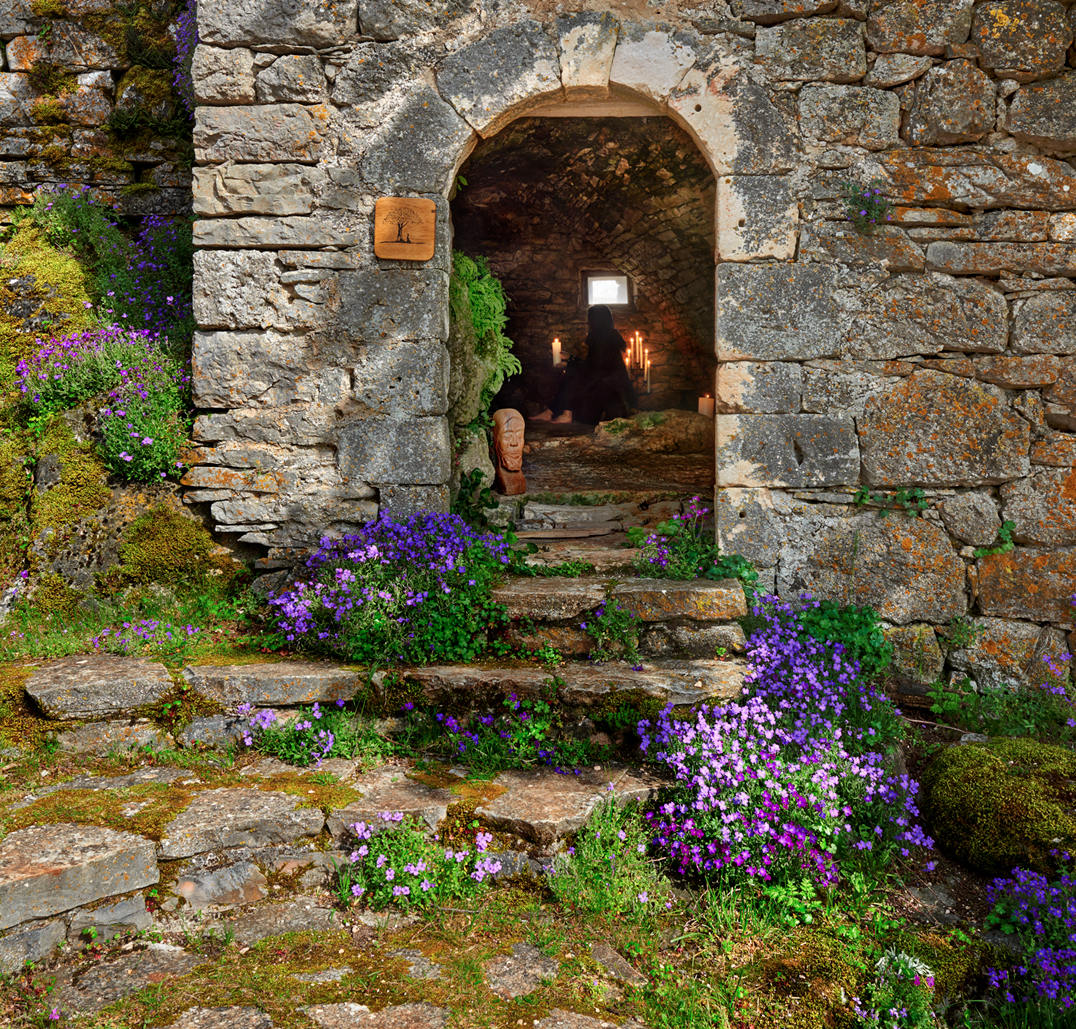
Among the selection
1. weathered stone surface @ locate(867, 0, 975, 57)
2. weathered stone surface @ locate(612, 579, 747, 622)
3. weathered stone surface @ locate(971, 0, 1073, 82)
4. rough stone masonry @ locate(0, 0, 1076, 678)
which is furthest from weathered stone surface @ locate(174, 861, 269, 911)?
weathered stone surface @ locate(971, 0, 1073, 82)

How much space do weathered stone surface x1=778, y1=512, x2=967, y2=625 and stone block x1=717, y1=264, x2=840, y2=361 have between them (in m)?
0.92

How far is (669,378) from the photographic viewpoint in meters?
11.0

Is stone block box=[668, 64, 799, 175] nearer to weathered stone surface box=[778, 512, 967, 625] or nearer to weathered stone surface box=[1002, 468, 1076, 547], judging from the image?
weathered stone surface box=[778, 512, 967, 625]

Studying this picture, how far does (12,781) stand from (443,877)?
168 centimetres

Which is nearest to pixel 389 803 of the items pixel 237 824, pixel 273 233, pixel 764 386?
pixel 237 824

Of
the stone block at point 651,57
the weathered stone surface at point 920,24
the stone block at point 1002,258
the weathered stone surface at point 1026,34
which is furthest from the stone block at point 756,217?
the weathered stone surface at point 1026,34

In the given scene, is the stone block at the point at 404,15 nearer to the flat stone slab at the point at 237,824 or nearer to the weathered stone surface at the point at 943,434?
the weathered stone surface at the point at 943,434

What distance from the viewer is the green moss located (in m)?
2.74

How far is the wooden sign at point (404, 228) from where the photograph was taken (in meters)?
3.82

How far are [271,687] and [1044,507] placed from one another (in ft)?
12.3

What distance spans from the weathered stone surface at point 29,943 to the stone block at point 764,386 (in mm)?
3386

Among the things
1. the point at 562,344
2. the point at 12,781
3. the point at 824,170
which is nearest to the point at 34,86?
the point at 12,781

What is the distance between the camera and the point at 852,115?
371 centimetres

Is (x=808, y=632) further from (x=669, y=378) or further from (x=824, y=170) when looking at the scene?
(x=669, y=378)
